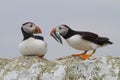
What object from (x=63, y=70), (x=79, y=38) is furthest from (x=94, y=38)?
(x=63, y=70)

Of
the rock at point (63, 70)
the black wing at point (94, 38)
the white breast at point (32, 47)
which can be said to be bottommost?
the rock at point (63, 70)

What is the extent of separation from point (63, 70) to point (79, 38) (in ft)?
3.80

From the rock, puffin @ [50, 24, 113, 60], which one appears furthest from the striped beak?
the rock

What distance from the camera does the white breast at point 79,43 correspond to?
22.2ft

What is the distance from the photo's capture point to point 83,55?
6.72 metres

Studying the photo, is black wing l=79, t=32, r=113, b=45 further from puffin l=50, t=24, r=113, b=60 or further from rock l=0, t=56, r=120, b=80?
rock l=0, t=56, r=120, b=80

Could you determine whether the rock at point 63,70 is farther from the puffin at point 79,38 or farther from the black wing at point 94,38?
the black wing at point 94,38

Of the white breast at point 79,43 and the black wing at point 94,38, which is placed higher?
the black wing at point 94,38

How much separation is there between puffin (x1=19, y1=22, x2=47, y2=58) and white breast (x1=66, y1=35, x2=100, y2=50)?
66 centimetres

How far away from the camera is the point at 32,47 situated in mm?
6605

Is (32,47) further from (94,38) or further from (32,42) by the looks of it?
(94,38)

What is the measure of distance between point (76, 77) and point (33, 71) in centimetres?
94

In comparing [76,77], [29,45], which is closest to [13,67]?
[29,45]

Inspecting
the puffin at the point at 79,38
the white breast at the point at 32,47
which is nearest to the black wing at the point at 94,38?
the puffin at the point at 79,38
